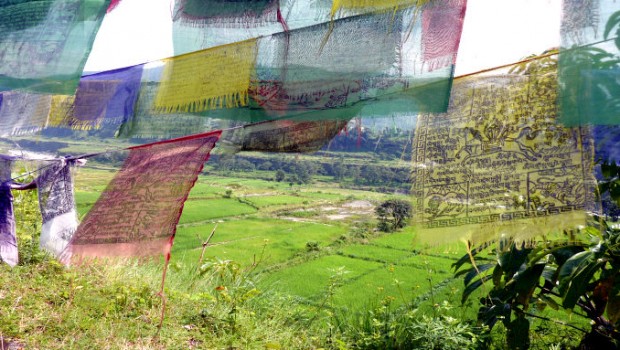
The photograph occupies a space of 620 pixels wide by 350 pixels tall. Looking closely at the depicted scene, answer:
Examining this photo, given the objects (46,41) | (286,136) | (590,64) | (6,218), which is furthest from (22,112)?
(590,64)

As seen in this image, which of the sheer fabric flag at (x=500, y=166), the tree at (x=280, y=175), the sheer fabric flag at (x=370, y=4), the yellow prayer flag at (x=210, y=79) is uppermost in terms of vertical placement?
the sheer fabric flag at (x=370, y=4)

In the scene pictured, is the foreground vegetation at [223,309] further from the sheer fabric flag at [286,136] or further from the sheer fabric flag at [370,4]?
the sheer fabric flag at [370,4]

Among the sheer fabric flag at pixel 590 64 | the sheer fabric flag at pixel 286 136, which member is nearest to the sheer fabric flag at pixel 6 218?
the sheer fabric flag at pixel 286 136

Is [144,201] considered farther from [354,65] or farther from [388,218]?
[388,218]

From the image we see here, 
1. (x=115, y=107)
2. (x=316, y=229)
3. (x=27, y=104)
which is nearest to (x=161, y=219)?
(x=115, y=107)

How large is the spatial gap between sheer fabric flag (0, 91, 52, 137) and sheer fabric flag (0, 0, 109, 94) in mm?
156

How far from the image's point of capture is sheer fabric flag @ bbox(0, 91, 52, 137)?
243 centimetres

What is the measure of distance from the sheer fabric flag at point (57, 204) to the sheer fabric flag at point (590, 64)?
195cm

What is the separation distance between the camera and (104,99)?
86.8 inches

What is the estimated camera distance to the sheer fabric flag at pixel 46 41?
7.05ft

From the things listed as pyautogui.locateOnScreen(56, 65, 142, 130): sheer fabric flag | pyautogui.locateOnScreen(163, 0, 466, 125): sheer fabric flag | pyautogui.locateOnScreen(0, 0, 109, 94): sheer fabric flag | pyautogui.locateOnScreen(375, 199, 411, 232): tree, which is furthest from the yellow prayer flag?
pyautogui.locateOnScreen(375, 199, 411, 232): tree

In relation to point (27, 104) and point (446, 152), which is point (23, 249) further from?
point (446, 152)

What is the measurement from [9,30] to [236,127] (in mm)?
1576

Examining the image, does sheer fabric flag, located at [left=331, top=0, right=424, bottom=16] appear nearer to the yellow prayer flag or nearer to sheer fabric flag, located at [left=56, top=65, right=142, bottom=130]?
the yellow prayer flag
